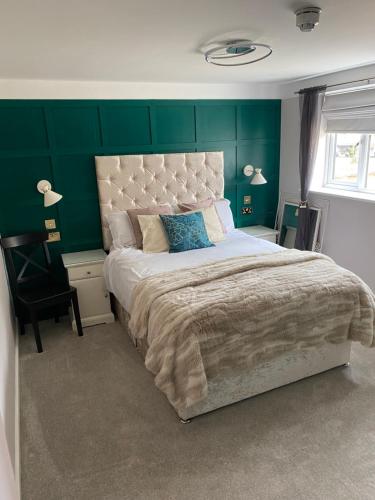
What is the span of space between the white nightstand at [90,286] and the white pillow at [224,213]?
52.2 inches

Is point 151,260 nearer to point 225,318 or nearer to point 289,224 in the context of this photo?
point 225,318

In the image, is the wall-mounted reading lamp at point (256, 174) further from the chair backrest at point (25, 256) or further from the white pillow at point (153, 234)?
the chair backrest at point (25, 256)

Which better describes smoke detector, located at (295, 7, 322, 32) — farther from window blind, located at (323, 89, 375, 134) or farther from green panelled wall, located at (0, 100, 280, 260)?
green panelled wall, located at (0, 100, 280, 260)

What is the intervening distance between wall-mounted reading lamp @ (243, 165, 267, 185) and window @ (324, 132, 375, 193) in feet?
2.44

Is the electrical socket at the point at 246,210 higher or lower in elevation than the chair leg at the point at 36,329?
higher

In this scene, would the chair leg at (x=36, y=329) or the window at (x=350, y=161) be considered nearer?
the chair leg at (x=36, y=329)

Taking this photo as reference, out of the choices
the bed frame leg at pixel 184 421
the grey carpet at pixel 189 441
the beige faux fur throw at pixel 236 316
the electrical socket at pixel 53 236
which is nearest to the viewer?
the grey carpet at pixel 189 441

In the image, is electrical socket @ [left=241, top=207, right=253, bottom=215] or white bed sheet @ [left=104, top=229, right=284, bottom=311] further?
electrical socket @ [left=241, top=207, right=253, bottom=215]

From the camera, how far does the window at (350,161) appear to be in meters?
3.80

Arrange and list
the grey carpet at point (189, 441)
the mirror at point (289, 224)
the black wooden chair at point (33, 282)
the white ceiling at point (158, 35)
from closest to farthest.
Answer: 1. the white ceiling at point (158, 35)
2. the grey carpet at point (189, 441)
3. the black wooden chair at point (33, 282)
4. the mirror at point (289, 224)

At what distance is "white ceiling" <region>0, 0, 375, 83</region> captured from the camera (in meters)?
1.67

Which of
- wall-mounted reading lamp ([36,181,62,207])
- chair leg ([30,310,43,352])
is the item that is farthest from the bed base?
wall-mounted reading lamp ([36,181,62,207])

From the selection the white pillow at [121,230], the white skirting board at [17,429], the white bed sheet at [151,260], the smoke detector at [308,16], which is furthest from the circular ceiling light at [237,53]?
the white skirting board at [17,429]

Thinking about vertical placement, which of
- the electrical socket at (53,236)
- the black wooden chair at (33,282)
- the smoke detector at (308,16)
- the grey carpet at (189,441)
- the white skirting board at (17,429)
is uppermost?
the smoke detector at (308,16)
